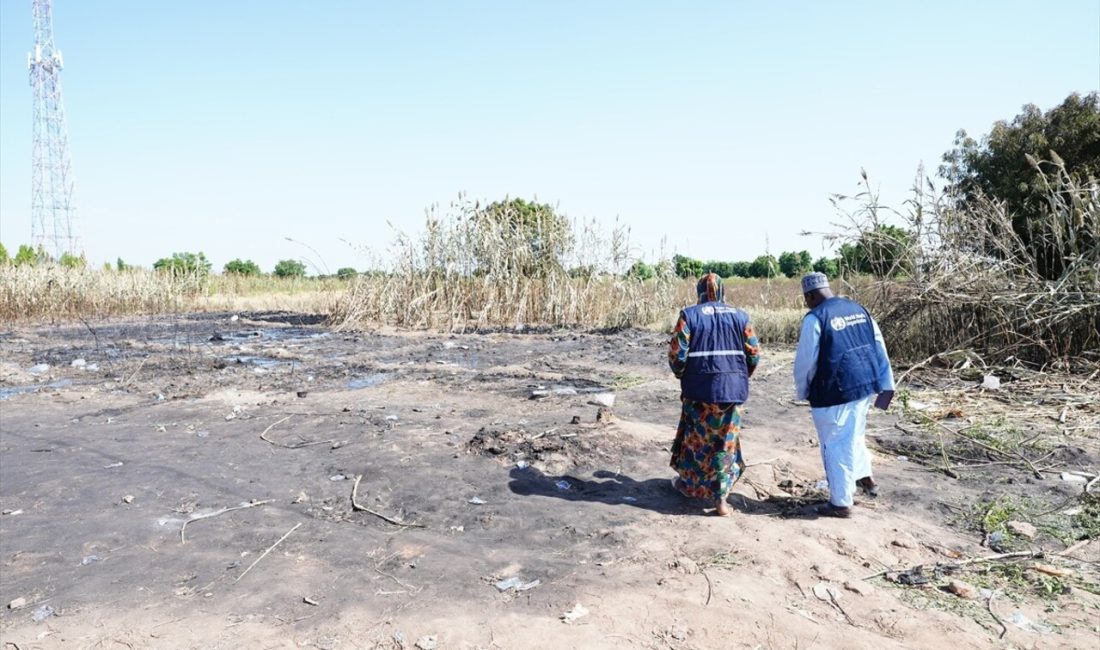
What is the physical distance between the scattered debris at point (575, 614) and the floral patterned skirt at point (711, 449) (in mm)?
1480

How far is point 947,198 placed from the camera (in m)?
9.18

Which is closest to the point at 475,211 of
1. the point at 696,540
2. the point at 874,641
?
the point at 696,540

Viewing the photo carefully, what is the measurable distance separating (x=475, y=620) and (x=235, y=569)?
1423 mm

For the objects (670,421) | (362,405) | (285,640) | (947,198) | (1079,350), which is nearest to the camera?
(285,640)

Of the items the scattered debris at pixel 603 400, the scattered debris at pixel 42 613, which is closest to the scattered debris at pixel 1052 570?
the scattered debris at pixel 603 400

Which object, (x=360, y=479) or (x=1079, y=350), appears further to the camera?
(x=1079, y=350)

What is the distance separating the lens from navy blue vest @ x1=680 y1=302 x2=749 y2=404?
4305 millimetres

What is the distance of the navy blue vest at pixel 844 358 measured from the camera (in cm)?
414

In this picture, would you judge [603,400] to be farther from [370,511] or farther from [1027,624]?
[1027,624]

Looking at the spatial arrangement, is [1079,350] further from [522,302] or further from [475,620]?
[522,302]

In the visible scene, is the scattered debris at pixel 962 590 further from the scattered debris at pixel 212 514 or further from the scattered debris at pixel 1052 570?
the scattered debris at pixel 212 514

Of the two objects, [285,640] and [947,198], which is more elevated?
[947,198]

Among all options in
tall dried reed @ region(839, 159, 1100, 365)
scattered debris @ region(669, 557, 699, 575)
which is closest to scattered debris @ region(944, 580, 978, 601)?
scattered debris @ region(669, 557, 699, 575)

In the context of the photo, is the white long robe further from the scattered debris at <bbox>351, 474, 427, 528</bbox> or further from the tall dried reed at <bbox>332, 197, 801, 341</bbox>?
the tall dried reed at <bbox>332, 197, 801, 341</bbox>
